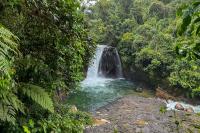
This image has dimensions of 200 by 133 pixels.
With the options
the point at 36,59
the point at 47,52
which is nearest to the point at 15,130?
the point at 36,59

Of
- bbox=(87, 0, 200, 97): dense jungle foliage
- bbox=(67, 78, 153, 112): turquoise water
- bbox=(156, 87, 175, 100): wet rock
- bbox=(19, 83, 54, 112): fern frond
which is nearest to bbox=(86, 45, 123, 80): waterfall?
bbox=(87, 0, 200, 97): dense jungle foliage

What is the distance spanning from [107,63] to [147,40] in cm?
379

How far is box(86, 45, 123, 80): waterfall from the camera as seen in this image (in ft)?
74.7

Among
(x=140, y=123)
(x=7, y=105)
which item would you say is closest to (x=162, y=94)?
(x=140, y=123)

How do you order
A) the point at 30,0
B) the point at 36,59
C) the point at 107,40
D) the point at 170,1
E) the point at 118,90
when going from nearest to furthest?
the point at 30,0 → the point at 36,59 → the point at 118,90 → the point at 107,40 → the point at 170,1

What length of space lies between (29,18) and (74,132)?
74.6 inches

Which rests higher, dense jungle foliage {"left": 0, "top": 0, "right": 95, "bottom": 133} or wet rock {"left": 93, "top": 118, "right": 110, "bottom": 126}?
dense jungle foliage {"left": 0, "top": 0, "right": 95, "bottom": 133}

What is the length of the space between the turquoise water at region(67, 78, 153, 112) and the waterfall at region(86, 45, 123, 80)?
132 cm

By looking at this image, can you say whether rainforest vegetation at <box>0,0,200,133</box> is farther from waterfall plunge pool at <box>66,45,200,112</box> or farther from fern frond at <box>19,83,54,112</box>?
waterfall plunge pool at <box>66,45,200,112</box>

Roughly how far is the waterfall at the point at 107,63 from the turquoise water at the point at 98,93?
1315 millimetres

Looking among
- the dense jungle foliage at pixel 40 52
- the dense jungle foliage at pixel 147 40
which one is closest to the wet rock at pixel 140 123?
the dense jungle foliage at pixel 147 40

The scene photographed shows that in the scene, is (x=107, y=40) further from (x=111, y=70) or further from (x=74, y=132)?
(x=74, y=132)

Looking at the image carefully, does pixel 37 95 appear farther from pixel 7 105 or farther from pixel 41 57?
pixel 41 57

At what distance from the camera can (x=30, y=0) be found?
3939 millimetres
